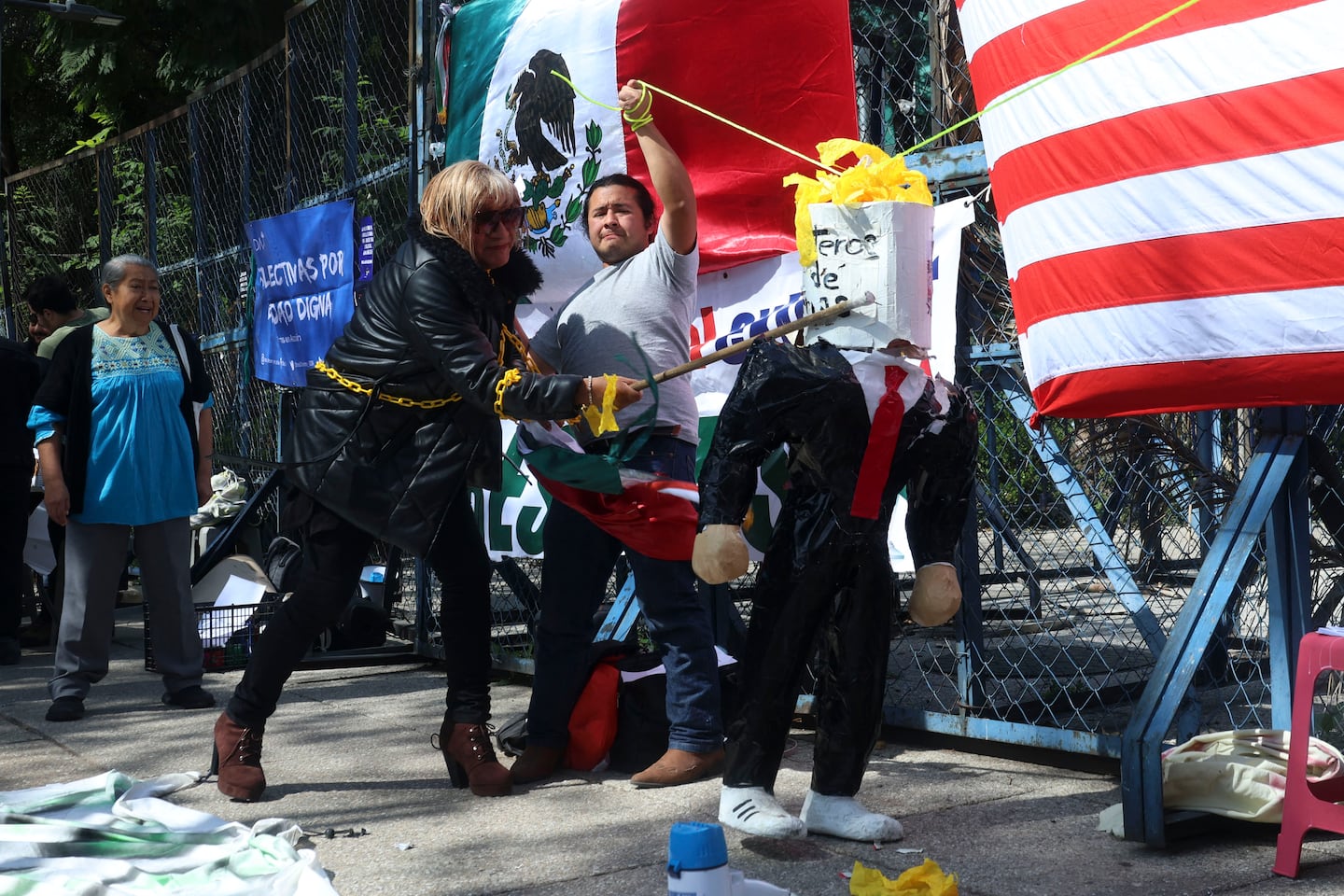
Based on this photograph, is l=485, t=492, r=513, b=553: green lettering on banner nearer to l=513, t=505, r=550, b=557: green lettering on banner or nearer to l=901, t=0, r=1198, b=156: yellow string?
l=513, t=505, r=550, b=557: green lettering on banner

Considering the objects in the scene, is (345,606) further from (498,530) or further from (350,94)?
(350,94)

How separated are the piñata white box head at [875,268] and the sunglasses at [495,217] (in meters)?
1.01

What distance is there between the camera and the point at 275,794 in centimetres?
386

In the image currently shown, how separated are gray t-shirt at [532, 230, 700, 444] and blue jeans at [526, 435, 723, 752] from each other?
108mm

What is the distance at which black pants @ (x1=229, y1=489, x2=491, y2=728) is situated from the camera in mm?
3770

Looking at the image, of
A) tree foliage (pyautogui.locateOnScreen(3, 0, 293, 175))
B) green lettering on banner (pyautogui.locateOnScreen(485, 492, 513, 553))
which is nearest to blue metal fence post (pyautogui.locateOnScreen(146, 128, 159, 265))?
tree foliage (pyautogui.locateOnScreen(3, 0, 293, 175))

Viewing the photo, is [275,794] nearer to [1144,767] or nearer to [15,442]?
[1144,767]

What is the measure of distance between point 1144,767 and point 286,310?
17.2 feet

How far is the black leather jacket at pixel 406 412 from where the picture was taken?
3.63 meters

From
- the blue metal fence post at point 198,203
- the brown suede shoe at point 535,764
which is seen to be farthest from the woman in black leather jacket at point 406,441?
the blue metal fence post at point 198,203

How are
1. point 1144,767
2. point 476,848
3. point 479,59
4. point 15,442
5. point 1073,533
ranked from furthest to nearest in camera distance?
point 1073,533 < point 15,442 < point 479,59 < point 476,848 < point 1144,767

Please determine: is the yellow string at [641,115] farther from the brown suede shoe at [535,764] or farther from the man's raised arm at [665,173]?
the brown suede shoe at [535,764]

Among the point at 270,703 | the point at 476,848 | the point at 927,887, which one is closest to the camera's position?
the point at 927,887

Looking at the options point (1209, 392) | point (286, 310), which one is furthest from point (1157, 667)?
point (286, 310)
